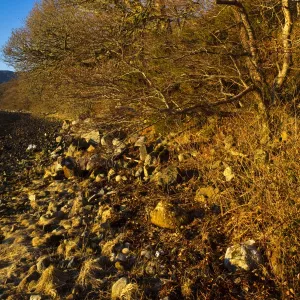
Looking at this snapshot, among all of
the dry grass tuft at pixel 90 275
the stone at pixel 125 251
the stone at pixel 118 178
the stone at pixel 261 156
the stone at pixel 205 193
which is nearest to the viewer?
the dry grass tuft at pixel 90 275

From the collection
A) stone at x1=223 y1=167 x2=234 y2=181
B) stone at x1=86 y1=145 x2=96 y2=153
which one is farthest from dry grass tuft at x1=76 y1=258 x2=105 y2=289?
stone at x1=86 y1=145 x2=96 y2=153

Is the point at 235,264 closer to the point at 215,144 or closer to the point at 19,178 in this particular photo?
the point at 215,144

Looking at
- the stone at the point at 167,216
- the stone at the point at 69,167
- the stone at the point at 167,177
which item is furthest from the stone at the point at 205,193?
the stone at the point at 69,167

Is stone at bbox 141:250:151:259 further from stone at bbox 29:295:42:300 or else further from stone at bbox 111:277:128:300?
stone at bbox 29:295:42:300

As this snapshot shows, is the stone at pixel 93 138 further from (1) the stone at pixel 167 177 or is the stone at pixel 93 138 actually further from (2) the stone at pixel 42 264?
(2) the stone at pixel 42 264

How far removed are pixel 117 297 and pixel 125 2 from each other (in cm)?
679

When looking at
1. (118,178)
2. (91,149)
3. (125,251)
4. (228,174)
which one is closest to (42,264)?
(125,251)

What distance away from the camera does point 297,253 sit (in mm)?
2756

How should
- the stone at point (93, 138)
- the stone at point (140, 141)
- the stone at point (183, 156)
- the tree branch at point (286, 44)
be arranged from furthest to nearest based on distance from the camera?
the stone at point (93, 138)
the stone at point (140, 141)
the stone at point (183, 156)
the tree branch at point (286, 44)

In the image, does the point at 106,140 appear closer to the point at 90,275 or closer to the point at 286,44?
the point at 286,44

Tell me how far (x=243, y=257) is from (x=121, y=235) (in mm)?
1402

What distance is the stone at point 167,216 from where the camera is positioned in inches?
151

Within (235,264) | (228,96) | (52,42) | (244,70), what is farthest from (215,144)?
(52,42)

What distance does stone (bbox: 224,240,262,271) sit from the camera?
9.73ft
